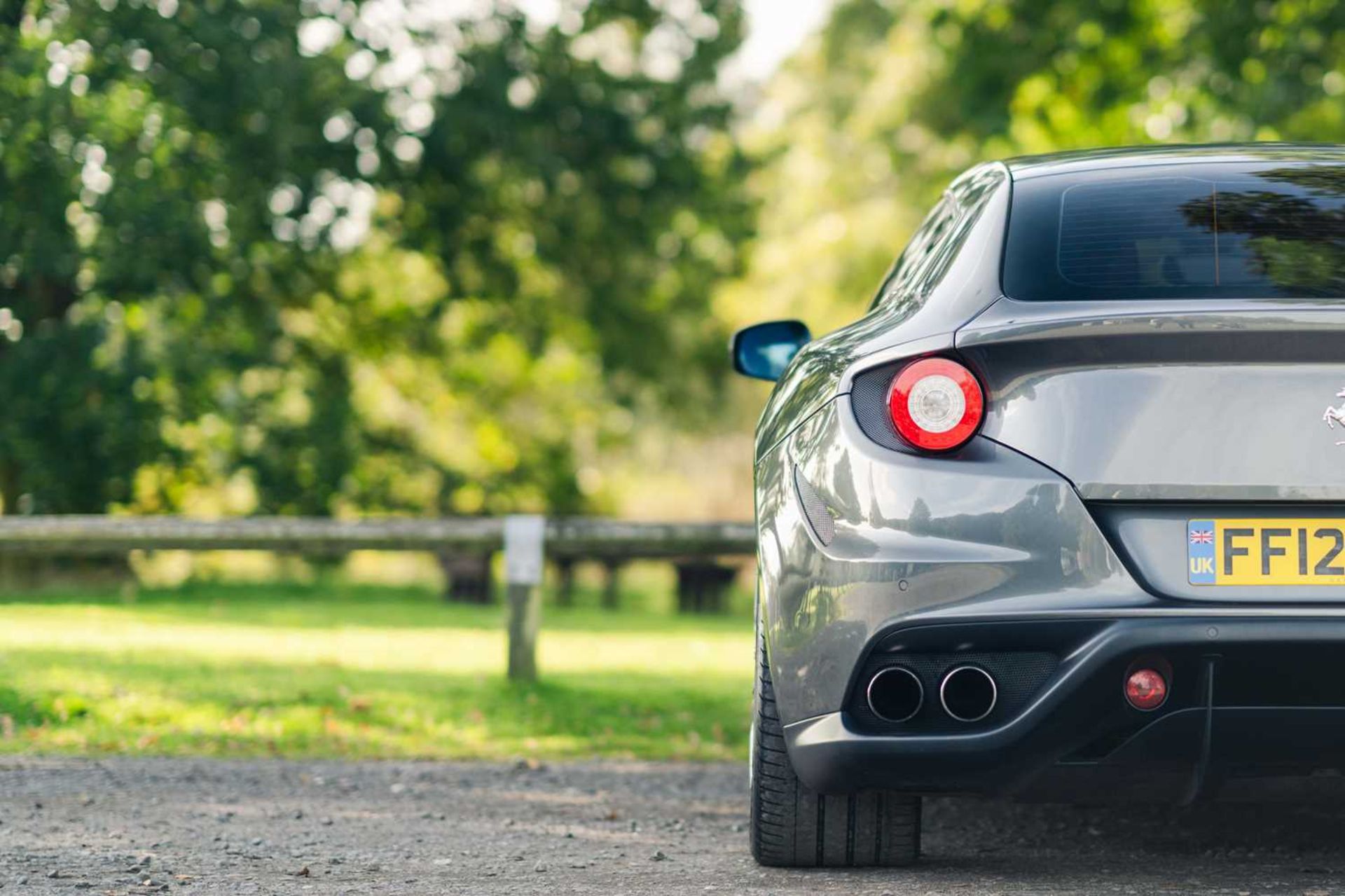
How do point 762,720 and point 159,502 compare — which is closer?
point 762,720

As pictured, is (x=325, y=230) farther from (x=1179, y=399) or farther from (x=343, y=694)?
(x=1179, y=399)

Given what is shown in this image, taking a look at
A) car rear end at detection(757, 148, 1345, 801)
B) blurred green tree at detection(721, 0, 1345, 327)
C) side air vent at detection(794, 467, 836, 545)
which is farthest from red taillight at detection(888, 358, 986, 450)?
blurred green tree at detection(721, 0, 1345, 327)

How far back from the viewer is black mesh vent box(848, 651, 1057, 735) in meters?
3.18

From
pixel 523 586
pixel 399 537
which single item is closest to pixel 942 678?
pixel 523 586

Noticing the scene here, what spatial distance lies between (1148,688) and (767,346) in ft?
6.61

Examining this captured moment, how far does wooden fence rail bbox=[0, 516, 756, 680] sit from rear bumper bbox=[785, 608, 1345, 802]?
4.37m

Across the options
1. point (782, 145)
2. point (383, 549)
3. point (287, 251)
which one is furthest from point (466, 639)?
point (782, 145)

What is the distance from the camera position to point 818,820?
12.5ft

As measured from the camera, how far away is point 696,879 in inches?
151

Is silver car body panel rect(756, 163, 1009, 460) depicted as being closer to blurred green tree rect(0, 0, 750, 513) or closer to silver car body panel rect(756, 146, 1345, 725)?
silver car body panel rect(756, 146, 1345, 725)

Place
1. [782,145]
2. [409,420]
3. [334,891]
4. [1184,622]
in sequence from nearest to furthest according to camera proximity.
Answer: [1184,622] → [334,891] → [782,145] → [409,420]

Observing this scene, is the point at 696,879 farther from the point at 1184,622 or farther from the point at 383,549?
the point at 383,549

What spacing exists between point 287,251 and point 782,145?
31.4 ft

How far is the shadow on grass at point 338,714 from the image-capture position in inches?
249
